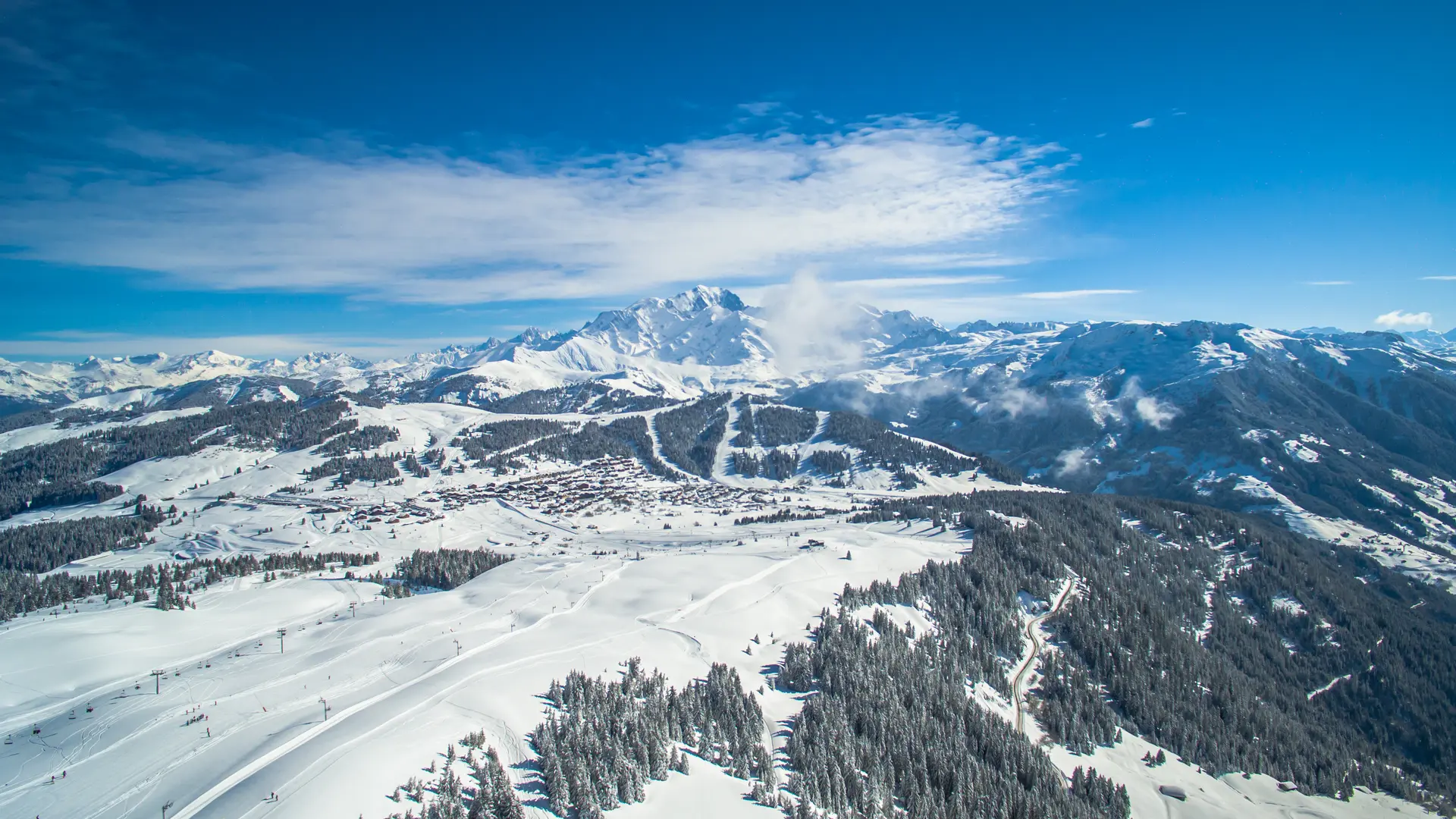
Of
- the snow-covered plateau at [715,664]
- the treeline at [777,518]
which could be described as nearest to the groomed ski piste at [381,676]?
the snow-covered plateau at [715,664]

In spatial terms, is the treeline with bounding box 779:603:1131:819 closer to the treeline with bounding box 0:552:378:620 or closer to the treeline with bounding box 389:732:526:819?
the treeline with bounding box 389:732:526:819

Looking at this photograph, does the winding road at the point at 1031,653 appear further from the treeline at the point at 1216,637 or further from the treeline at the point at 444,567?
the treeline at the point at 444,567

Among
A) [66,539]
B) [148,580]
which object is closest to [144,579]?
[148,580]

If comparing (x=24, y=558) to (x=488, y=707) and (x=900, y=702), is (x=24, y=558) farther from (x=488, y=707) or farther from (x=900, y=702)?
(x=900, y=702)

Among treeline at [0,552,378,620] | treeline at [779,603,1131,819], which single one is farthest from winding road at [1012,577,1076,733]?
treeline at [0,552,378,620]

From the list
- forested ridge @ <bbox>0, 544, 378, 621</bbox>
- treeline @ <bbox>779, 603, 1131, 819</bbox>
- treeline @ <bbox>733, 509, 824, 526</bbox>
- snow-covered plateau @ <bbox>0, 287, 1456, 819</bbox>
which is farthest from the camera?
treeline @ <bbox>733, 509, 824, 526</bbox>

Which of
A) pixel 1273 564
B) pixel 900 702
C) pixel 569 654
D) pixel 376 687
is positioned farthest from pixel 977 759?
pixel 1273 564
